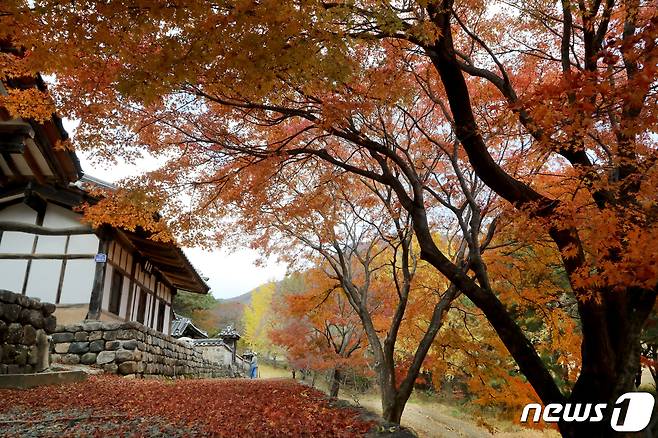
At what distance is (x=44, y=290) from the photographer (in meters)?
11.9

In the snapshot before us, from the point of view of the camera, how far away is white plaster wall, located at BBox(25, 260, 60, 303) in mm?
11797

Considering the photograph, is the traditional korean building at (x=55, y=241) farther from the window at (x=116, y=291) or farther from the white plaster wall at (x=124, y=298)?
the white plaster wall at (x=124, y=298)

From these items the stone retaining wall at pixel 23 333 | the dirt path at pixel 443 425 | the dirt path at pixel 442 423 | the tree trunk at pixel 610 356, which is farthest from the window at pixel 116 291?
the dirt path at pixel 443 425

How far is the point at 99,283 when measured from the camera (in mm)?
11844

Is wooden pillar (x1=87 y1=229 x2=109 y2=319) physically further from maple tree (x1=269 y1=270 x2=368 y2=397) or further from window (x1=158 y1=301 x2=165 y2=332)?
maple tree (x1=269 y1=270 x2=368 y2=397)

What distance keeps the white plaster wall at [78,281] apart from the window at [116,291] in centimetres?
104

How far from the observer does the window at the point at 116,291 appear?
42.8 feet

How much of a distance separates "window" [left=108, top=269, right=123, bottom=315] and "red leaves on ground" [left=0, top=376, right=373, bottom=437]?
5.43 metres

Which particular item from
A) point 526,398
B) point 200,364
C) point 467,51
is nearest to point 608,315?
point 467,51

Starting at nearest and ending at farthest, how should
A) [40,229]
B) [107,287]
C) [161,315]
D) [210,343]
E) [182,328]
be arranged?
[40,229]
[107,287]
[161,315]
[210,343]
[182,328]

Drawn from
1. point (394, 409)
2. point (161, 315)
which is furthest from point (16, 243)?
point (394, 409)

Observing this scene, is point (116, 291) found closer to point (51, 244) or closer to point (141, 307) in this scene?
point (51, 244)

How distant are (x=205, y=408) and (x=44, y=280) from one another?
8233mm

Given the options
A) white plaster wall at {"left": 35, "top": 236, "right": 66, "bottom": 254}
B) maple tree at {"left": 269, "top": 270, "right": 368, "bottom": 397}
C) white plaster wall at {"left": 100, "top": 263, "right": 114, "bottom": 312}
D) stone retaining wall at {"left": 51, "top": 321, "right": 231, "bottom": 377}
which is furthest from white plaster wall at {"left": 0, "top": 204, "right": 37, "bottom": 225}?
maple tree at {"left": 269, "top": 270, "right": 368, "bottom": 397}
